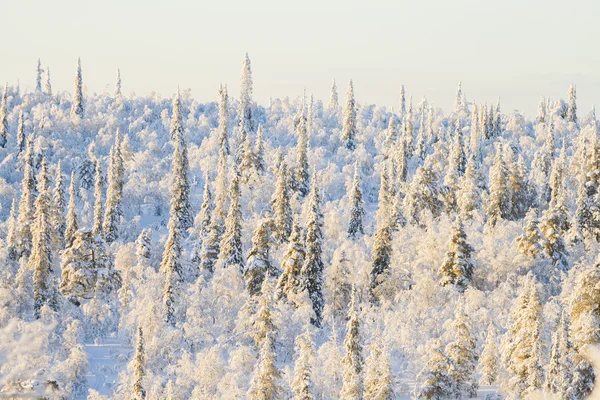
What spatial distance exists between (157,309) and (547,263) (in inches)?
1272

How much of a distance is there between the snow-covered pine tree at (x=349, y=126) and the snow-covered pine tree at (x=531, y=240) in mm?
59325

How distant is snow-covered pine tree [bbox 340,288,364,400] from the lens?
116 ft

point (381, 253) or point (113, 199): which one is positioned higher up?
point (113, 199)

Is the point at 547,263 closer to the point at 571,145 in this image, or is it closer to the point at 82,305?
the point at 82,305

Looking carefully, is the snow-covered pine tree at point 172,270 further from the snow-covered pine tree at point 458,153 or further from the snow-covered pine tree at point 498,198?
the snow-covered pine tree at point 458,153

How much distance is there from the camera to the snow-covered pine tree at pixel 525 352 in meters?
34.9

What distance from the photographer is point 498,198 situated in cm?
7344

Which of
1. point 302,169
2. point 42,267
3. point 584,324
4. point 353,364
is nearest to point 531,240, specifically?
point 584,324

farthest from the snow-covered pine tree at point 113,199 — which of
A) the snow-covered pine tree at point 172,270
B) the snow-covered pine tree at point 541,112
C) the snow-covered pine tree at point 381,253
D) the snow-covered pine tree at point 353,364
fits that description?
the snow-covered pine tree at point 541,112

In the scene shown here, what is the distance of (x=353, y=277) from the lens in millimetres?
59000

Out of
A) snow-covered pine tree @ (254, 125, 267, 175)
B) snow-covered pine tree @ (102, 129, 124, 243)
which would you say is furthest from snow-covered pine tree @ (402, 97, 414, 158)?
snow-covered pine tree @ (102, 129, 124, 243)

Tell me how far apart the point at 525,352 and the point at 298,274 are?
77.9 feet

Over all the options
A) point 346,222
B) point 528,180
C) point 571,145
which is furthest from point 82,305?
point 571,145

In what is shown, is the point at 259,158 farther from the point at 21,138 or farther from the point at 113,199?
the point at 21,138
